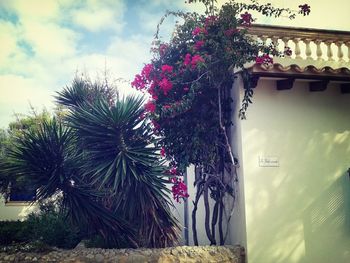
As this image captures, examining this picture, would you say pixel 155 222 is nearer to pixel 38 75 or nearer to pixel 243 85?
pixel 243 85

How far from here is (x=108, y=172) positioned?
15.7ft

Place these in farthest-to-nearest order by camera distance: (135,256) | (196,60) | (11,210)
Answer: (11,210) → (196,60) → (135,256)

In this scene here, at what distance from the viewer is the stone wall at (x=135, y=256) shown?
4438mm

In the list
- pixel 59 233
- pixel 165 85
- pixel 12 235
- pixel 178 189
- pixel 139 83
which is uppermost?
pixel 139 83

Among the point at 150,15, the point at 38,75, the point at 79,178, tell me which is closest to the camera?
the point at 79,178

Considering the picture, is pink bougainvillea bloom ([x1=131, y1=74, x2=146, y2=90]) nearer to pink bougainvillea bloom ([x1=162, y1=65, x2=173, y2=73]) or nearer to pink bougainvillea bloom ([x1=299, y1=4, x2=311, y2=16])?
pink bougainvillea bloom ([x1=162, y1=65, x2=173, y2=73])

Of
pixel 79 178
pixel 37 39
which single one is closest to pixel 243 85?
pixel 79 178

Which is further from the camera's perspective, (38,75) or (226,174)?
(38,75)

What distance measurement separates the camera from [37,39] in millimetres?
8172

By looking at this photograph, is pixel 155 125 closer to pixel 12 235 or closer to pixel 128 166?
pixel 128 166

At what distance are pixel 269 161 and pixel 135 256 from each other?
2.93m

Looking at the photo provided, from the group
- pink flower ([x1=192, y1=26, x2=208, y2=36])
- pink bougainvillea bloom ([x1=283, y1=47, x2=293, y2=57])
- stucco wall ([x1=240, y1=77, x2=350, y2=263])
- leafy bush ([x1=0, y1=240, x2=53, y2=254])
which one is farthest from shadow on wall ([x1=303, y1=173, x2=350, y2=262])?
leafy bush ([x1=0, y1=240, x2=53, y2=254])

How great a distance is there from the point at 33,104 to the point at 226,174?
10.3 m

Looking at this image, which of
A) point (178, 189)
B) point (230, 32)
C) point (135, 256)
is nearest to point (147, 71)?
point (230, 32)
